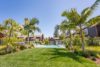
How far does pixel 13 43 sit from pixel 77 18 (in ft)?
34.3

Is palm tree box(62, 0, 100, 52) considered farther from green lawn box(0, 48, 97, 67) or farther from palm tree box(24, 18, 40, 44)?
palm tree box(24, 18, 40, 44)

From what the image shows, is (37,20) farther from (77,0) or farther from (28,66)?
(28,66)

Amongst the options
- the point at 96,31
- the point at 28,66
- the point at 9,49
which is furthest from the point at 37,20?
the point at 28,66

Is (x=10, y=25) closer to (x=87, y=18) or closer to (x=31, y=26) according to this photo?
(x=87, y=18)

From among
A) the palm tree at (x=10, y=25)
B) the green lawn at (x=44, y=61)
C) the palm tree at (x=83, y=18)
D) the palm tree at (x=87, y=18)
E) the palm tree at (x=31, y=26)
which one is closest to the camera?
the green lawn at (x=44, y=61)

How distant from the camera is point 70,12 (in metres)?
Result: 20.0

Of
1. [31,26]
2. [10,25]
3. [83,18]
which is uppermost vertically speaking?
[31,26]

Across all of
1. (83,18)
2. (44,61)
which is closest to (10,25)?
(83,18)

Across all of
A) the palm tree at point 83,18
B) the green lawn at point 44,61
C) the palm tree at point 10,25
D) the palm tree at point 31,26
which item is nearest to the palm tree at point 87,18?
the palm tree at point 83,18

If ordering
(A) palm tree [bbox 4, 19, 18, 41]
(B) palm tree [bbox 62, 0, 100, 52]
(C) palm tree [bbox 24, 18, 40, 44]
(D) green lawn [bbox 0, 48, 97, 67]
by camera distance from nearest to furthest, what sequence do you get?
1. (D) green lawn [bbox 0, 48, 97, 67]
2. (B) palm tree [bbox 62, 0, 100, 52]
3. (A) palm tree [bbox 4, 19, 18, 41]
4. (C) palm tree [bbox 24, 18, 40, 44]

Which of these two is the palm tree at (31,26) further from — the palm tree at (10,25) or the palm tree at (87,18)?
the palm tree at (87,18)

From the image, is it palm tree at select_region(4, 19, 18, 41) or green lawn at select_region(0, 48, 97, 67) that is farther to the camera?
palm tree at select_region(4, 19, 18, 41)

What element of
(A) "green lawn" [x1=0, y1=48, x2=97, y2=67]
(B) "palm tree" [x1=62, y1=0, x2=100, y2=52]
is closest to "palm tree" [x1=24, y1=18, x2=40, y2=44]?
(B) "palm tree" [x1=62, y1=0, x2=100, y2=52]

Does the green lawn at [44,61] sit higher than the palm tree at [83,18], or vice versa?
the palm tree at [83,18]
